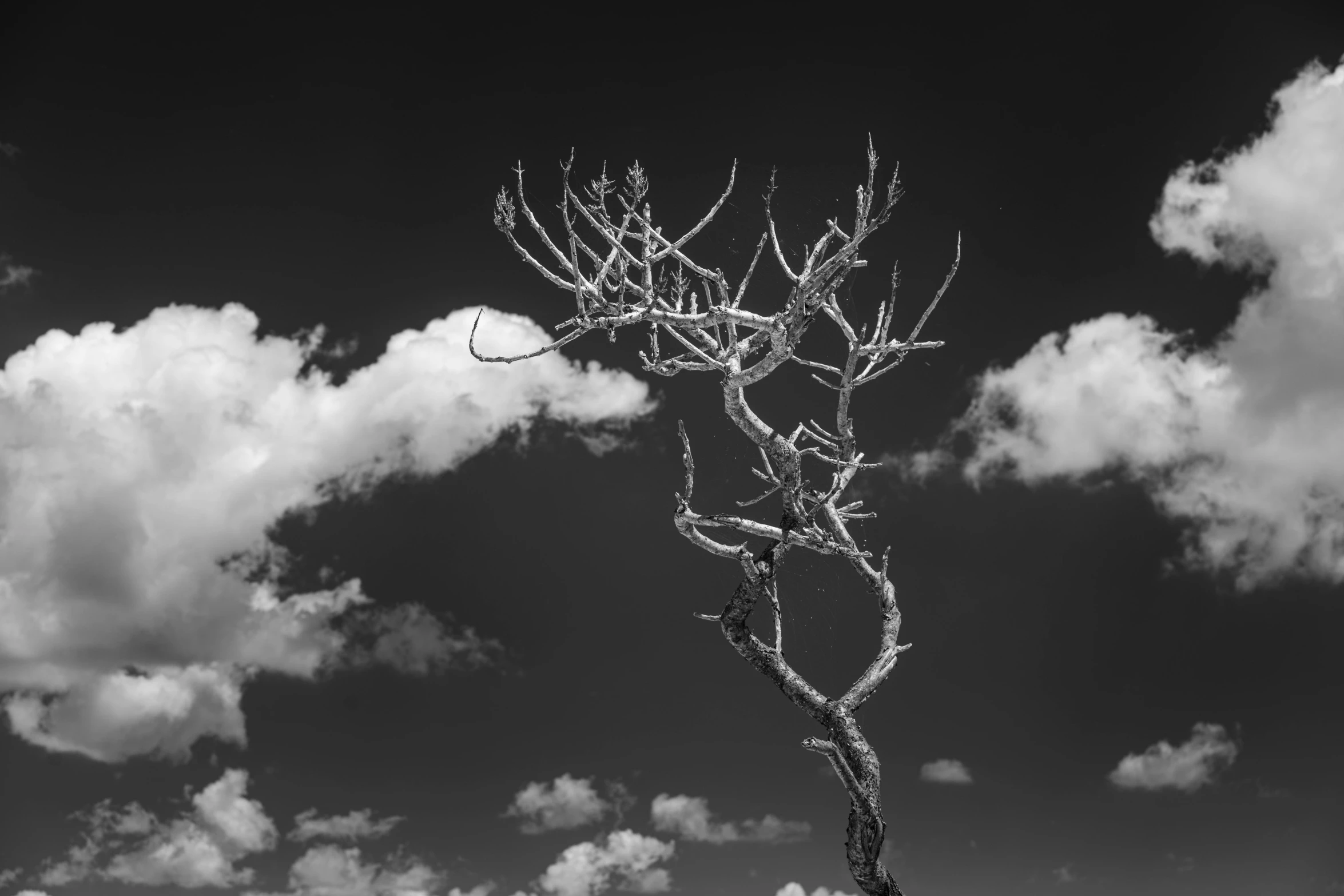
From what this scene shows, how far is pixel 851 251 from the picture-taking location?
36.5 ft

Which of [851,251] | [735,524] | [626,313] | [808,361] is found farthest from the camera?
[808,361]

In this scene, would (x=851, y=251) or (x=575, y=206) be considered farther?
(x=575, y=206)

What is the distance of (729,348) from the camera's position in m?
12.5

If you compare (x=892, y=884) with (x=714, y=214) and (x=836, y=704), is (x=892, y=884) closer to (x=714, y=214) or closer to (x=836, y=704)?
(x=836, y=704)

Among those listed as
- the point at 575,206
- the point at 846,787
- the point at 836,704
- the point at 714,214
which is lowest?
the point at 846,787

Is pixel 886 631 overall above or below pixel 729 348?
below

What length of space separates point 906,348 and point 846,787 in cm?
509

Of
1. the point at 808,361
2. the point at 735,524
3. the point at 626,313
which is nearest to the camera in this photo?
the point at 626,313

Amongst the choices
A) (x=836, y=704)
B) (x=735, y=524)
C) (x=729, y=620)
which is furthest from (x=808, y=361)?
(x=836, y=704)

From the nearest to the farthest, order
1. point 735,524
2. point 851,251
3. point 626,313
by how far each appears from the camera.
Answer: point 851,251 → point 626,313 → point 735,524

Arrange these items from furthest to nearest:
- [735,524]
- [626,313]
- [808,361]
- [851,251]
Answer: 1. [808,361]
2. [735,524]
3. [626,313]
4. [851,251]

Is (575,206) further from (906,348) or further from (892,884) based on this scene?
(892,884)

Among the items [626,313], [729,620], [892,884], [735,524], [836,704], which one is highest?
[626,313]

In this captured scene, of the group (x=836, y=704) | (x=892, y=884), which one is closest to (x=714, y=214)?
(x=836, y=704)
